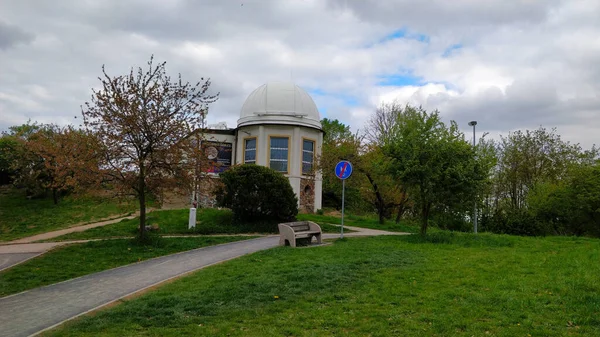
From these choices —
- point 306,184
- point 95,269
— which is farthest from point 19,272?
point 306,184

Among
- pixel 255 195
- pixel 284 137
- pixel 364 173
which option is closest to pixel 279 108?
pixel 284 137

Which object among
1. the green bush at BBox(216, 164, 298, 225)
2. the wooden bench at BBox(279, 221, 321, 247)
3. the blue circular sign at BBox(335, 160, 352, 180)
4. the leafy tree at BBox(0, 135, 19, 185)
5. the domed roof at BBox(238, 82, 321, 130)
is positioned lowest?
the wooden bench at BBox(279, 221, 321, 247)

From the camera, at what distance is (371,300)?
Answer: 677 cm

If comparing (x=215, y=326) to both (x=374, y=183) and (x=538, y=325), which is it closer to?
(x=538, y=325)

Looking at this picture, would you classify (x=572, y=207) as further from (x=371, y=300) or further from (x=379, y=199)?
(x=371, y=300)

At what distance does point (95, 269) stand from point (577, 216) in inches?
997

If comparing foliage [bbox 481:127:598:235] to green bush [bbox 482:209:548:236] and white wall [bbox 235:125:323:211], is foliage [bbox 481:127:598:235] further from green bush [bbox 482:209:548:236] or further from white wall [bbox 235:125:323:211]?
white wall [bbox 235:125:323:211]

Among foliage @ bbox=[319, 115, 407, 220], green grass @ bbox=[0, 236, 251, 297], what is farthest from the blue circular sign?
foliage @ bbox=[319, 115, 407, 220]

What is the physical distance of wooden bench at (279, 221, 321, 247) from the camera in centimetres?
1380

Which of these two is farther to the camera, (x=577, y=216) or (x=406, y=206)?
(x=406, y=206)

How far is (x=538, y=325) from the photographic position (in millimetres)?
5391

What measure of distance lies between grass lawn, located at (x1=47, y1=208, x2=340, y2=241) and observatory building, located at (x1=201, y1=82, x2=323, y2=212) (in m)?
8.67

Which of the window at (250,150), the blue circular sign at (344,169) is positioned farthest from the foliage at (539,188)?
the window at (250,150)

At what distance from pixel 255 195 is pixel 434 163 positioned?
782 centimetres
